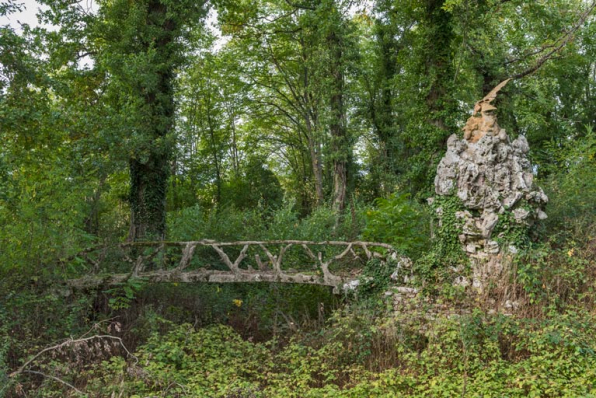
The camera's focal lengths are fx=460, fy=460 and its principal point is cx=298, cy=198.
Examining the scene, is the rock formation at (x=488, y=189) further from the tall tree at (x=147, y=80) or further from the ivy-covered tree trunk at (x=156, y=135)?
the ivy-covered tree trunk at (x=156, y=135)

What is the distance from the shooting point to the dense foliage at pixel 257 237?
255 inches

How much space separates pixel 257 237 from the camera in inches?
473

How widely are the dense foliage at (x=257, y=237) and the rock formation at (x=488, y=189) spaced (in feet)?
0.90

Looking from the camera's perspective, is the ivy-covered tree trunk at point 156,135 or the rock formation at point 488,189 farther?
the ivy-covered tree trunk at point 156,135

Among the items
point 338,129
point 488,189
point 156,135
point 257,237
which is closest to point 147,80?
point 156,135

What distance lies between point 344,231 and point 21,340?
784 cm

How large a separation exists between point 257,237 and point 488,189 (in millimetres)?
5973

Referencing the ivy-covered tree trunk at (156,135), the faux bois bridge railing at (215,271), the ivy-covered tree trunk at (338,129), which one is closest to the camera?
the faux bois bridge railing at (215,271)

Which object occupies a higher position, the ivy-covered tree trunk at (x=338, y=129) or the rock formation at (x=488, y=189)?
the ivy-covered tree trunk at (x=338, y=129)

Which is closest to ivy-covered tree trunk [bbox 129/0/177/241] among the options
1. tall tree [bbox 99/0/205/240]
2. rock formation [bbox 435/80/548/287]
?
tall tree [bbox 99/0/205/240]

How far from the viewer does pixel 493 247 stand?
26.4ft

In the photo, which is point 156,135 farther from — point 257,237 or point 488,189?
point 488,189

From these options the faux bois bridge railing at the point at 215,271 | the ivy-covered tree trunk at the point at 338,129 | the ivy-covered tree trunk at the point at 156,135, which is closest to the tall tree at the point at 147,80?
the ivy-covered tree trunk at the point at 156,135

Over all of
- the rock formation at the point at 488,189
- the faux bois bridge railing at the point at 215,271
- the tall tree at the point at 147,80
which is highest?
the tall tree at the point at 147,80
